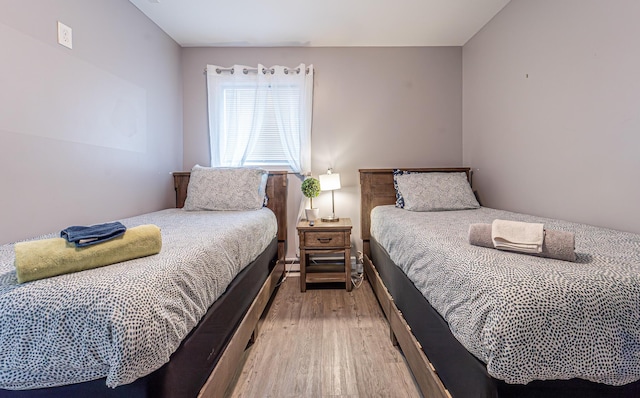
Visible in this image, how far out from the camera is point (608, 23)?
1.55 metres

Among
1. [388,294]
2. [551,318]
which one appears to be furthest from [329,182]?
[551,318]

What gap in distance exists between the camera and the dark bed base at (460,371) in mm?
750

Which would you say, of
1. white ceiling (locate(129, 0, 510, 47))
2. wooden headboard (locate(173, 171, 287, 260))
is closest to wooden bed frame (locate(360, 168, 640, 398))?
wooden headboard (locate(173, 171, 287, 260))

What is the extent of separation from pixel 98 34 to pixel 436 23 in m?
2.65

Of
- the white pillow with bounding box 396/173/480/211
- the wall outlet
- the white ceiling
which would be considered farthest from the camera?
the white pillow with bounding box 396/173/480/211

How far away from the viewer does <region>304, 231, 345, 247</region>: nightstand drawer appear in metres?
2.56

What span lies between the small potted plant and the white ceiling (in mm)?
1399

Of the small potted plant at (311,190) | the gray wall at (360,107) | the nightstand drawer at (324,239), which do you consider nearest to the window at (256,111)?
the gray wall at (360,107)

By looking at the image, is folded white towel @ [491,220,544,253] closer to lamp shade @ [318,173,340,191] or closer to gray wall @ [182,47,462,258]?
lamp shade @ [318,173,340,191]

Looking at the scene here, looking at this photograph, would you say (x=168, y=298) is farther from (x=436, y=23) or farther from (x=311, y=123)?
(x=436, y=23)

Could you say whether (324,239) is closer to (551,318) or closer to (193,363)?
(193,363)

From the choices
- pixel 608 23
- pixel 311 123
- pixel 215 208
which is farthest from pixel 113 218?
pixel 608 23

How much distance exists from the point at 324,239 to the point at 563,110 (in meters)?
1.93

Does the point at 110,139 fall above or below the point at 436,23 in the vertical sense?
below
